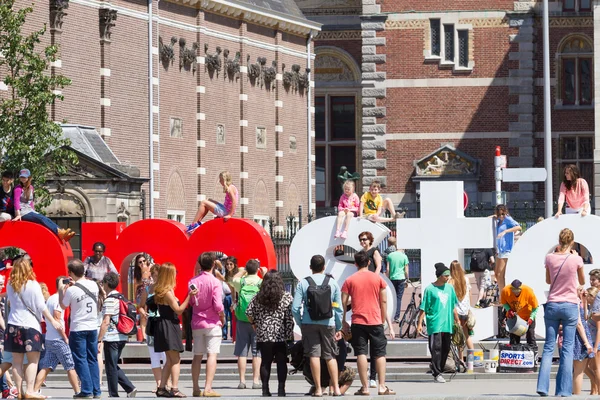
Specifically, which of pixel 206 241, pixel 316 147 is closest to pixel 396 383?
pixel 206 241

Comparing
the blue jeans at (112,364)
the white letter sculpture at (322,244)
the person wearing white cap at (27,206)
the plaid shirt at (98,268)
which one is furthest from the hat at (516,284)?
the person wearing white cap at (27,206)

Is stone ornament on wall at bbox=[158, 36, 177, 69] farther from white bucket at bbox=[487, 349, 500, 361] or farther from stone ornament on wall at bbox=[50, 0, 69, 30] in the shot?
white bucket at bbox=[487, 349, 500, 361]

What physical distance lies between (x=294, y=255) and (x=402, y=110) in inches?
1225

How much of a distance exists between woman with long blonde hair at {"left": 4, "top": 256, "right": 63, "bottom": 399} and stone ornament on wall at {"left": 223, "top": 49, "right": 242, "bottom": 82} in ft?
106

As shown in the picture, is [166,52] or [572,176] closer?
[572,176]

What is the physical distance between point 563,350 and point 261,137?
119 ft

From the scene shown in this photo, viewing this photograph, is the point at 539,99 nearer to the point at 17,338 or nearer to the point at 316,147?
the point at 316,147

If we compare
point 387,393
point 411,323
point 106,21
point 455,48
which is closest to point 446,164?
point 455,48

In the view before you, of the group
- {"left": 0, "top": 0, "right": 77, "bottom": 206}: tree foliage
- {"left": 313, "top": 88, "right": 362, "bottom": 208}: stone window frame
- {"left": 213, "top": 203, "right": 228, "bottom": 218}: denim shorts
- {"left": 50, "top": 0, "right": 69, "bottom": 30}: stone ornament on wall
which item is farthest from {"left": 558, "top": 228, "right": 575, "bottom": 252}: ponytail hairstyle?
{"left": 313, "top": 88, "right": 362, "bottom": 208}: stone window frame

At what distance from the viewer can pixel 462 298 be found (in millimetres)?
27078

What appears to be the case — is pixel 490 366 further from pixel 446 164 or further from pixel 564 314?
pixel 446 164

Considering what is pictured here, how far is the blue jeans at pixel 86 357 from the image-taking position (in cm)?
2230

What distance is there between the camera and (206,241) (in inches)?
1158

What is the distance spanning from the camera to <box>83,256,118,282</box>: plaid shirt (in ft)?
91.8
